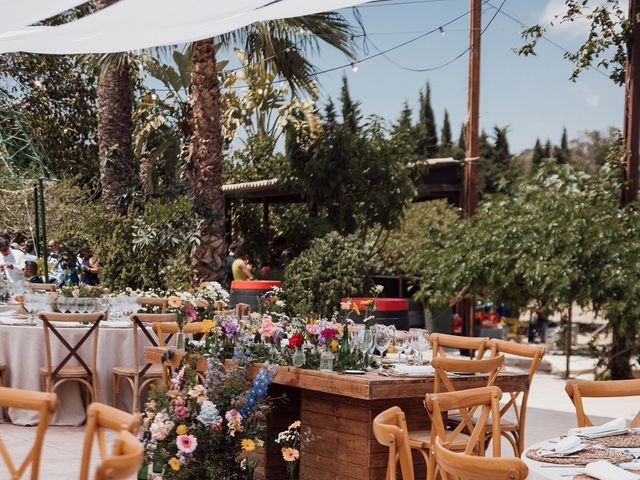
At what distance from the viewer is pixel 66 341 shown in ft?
26.1

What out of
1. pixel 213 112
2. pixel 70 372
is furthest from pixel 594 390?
pixel 213 112

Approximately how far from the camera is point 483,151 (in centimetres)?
3775

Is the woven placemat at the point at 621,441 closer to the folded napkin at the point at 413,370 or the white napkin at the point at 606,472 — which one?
the white napkin at the point at 606,472

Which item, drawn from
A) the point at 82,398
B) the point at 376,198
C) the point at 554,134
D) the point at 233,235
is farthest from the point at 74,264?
the point at 554,134

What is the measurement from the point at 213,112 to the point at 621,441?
10515 mm

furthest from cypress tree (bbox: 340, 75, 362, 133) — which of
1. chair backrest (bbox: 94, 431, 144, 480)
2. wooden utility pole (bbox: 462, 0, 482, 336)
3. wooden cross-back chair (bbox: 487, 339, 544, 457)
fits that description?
chair backrest (bbox: 94, 431, 144, 480)

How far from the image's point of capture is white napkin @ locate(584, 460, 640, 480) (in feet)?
9.94

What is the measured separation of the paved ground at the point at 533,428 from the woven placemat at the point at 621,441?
3.50 metres

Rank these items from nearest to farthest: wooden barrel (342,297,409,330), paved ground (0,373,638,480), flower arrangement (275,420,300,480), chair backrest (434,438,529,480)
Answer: chair backrest (434,438,529,480), flower arrangement (275,420,300,480), paved ground (0,373,638,480), wooden barrel (342,297,409,330)

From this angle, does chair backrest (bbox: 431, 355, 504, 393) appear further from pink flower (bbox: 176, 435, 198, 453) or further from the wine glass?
pink flower (bbox: 176, 435, 198, 453)

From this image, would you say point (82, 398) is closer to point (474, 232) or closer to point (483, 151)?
point (474, 232)

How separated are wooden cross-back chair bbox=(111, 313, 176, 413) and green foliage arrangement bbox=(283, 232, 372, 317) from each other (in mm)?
4735

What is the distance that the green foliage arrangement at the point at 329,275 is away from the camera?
42.2 ft

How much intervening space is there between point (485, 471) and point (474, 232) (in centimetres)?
983
